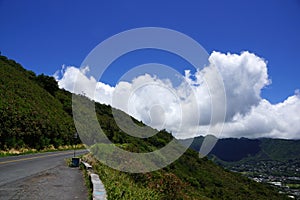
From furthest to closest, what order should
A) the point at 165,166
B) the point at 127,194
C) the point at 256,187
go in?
the point at 256,187 → the point at 165,166 → the point at 127,194

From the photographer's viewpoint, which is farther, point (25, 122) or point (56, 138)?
point (56, 138)

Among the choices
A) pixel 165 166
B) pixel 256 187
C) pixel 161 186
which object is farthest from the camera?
pixel 256 187

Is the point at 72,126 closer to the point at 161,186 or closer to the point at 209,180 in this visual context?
the point at 209,180

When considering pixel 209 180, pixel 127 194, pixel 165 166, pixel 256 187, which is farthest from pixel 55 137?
pixel 256 187

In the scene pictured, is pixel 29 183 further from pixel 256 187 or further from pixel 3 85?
pixel 256 187

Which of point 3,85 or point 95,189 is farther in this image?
point 3,85

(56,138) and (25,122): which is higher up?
(25,122)

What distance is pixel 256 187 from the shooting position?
5269cm

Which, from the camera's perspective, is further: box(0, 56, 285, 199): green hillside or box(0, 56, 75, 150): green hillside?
box(0, 56, 75, 150): green hillside

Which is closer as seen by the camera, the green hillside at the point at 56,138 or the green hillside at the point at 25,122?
the green hillside at the point at 56,138

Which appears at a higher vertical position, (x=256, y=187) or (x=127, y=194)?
(x=127, y=194)

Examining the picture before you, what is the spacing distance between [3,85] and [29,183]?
28.7 meters

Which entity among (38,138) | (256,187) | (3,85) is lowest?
(256,187)

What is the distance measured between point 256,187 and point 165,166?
27.1 meters
